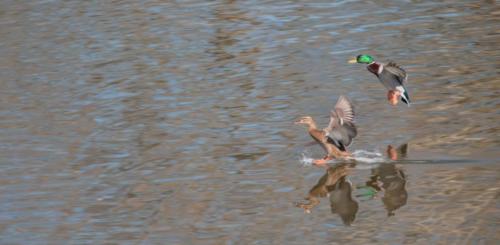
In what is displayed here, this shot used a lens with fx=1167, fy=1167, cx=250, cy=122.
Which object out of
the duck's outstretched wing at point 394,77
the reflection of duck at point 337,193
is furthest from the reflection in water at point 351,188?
the duck's outstretched wing at point 394,77

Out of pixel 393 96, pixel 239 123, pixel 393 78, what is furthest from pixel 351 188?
pixel 239 123

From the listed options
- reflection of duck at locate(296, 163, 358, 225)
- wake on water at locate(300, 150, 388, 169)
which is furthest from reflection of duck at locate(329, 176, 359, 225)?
wake on water at locate(300, 150, 388, 169)

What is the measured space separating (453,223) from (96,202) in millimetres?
3291

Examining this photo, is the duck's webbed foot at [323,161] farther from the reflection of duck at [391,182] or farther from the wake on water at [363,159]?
the reflection of duck at [391,182]

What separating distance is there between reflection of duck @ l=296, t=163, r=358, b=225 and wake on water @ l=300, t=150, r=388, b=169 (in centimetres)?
12

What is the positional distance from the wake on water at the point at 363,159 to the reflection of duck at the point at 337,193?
4.9 inches

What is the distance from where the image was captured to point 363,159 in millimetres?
11539

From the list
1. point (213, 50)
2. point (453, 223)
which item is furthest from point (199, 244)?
point (213, 50)

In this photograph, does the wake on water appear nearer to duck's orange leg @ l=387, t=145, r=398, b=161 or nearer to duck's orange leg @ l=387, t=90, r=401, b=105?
duck's orange leg @ l=387, t=145, r=398, b=161

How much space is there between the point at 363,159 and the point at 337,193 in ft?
3.38

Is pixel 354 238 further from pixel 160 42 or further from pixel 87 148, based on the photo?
pixel 160 42

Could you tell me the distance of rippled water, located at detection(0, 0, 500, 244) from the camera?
390 inches

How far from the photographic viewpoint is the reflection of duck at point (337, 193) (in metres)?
10.0

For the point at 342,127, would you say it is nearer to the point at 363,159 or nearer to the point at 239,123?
the point at 363,159
